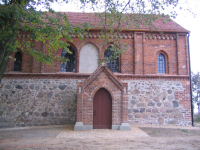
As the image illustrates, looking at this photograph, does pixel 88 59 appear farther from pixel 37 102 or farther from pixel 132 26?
pixel 37 102

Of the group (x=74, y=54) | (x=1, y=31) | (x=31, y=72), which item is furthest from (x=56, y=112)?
(x=1, y=31)

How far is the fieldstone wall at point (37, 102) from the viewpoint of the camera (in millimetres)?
11484

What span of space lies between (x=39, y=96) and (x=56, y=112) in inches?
61.1

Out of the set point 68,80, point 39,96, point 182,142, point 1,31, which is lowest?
point 182,142

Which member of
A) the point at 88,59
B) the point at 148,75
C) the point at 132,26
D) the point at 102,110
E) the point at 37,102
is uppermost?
the point at 132,26

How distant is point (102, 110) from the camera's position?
992 cm

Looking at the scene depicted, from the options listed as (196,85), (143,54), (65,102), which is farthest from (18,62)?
(196,85)

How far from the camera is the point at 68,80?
1191 centimetres

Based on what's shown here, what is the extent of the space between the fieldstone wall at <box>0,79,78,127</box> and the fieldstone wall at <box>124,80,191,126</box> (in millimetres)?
4057

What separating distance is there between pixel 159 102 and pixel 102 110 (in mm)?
4312

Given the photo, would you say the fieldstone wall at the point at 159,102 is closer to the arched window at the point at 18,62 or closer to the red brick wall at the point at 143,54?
the red brick wall at the point at 143,54

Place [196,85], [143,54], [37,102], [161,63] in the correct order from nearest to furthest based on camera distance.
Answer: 1. [37,102]
2. [143,54]
3. [161,63]
4. [196,85]

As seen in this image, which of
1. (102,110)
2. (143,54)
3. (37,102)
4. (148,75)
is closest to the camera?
(102,110)

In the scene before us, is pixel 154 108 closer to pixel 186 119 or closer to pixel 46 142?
pixel 186 119
